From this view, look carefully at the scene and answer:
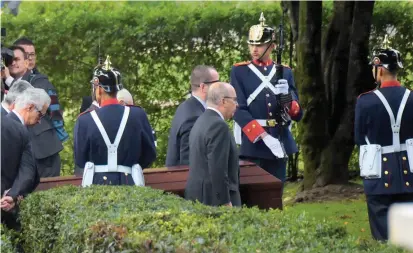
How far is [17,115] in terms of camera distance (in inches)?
348

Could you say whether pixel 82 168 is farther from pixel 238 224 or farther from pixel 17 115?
pixel 238 224

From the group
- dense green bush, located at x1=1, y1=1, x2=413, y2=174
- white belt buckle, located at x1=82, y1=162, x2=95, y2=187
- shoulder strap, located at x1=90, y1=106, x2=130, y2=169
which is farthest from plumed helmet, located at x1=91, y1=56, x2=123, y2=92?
dense green bush, located at x1=1, y1=1, x2=413, y2=174

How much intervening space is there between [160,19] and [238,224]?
29.6 feet

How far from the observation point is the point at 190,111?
Result: 998cm

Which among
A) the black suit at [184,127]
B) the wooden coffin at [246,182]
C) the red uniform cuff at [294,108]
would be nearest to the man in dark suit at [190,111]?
the black suit at [184,127]

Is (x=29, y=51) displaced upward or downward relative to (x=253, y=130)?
upward

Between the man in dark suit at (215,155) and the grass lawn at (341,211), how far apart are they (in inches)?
132

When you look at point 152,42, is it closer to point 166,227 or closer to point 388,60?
point 388,60

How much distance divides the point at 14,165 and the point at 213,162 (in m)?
1.55

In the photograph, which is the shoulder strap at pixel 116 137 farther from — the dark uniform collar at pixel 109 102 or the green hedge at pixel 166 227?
the green hedge at pixel 166 227

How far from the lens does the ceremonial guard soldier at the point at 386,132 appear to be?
9.65 metres

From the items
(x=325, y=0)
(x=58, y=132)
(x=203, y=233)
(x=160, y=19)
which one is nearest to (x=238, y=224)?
(x=203, y=233)

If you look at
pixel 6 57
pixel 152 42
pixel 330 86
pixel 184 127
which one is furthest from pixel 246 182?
pixel 152 42

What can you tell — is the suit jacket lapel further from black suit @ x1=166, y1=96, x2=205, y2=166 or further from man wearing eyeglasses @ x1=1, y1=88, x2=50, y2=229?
man wearing eyeglasses @ x1=1, y1=88, x2=50, y2=229
